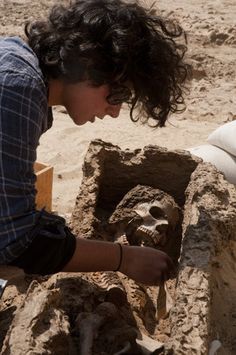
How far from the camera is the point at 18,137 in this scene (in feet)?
6.88

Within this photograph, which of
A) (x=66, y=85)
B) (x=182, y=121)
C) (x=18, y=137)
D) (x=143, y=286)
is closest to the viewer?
(x=18, y=137)

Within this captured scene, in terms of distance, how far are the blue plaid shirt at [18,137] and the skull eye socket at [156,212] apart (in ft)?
3.43

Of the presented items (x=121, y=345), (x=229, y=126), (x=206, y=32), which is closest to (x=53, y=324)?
(x=121, y=345)

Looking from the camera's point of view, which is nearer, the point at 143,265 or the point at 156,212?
the point at 143,265

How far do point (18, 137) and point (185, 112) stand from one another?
15.6 ft

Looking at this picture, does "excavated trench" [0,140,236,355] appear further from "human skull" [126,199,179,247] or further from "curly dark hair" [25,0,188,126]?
"curly dark hair" [25,0,188,126]

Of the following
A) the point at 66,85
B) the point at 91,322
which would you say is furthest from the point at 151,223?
the point at 66,85

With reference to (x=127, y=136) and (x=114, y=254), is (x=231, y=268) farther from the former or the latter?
(x=127, y=136)

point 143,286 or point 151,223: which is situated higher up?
point 151,223

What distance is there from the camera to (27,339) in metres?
1.87

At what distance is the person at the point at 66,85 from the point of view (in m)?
2.11

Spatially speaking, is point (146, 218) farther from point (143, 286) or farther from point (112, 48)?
point (112, 48)

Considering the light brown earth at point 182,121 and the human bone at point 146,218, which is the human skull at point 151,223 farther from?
the light brown earth at point 182,121

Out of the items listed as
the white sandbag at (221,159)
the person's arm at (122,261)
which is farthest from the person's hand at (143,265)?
the white sandbag at (221,159)
